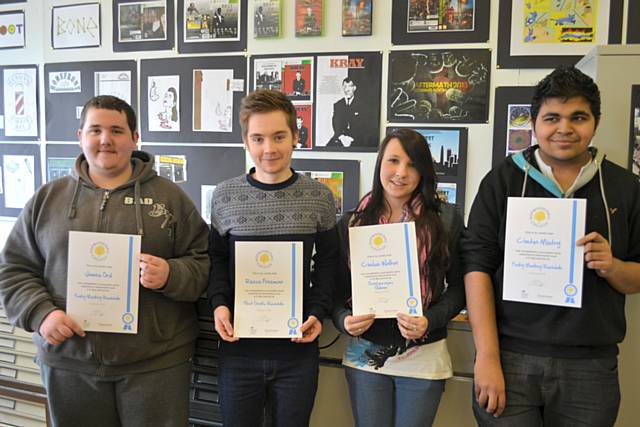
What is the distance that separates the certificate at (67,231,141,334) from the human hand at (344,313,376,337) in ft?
1.96

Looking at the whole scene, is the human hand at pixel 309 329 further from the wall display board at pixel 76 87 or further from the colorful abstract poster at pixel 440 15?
the wall display board at pixel 76 87

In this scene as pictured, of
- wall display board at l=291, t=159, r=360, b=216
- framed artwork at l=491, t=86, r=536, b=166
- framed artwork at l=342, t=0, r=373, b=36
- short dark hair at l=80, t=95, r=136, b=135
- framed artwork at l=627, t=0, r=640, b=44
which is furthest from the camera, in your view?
wall display board at l=291, t=159, r=360, b=216

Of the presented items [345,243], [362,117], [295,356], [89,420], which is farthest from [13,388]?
[362,117]

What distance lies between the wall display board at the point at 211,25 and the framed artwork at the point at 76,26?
0.60 meters

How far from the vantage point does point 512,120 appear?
2393mm

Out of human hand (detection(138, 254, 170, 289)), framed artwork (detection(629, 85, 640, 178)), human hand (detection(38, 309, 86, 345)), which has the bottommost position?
human hand (detection(38, 309, 86, 345))

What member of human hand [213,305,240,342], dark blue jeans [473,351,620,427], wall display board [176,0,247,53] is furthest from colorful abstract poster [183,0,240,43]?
dark blue jeans [473,351,620,427]

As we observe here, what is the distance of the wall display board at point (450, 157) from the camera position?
2.47 metres

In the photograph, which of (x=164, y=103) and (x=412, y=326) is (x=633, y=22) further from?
(x=164, y=103)

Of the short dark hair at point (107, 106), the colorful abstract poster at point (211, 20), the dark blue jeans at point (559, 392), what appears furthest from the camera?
the colorful abstract poster at point (211, 20)

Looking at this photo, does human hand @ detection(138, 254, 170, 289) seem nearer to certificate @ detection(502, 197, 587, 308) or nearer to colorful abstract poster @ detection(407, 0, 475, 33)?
certificate @ detection(502, 197, 587, 308)


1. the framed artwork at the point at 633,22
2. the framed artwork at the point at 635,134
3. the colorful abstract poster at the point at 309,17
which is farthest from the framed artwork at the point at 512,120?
the colorful abstract poster at the point at 309,17

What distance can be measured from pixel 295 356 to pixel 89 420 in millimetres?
630

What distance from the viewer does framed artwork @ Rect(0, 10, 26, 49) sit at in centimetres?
321
